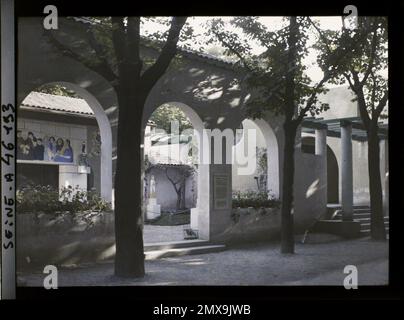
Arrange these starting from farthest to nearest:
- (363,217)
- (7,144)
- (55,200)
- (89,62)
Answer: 1. (363,217)
2. (55,200)
3. (89,62)
4. (7,144)

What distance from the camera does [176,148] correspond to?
17.1 metres

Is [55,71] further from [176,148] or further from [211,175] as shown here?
[176,148]

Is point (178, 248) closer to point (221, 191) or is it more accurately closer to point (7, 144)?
point (221, 191)

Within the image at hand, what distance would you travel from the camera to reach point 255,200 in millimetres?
10266

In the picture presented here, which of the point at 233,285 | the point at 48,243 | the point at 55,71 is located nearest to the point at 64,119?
the point at 55,71

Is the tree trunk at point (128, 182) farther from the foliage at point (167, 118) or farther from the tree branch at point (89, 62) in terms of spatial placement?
the foliage at point (167, 118)

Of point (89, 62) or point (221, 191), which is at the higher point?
point (89, 62)

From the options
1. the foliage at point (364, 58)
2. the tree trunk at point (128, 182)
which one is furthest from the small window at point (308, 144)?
the tree trunk at point (128, 182)

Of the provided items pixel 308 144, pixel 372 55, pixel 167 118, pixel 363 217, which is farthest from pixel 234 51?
pixel 167 118

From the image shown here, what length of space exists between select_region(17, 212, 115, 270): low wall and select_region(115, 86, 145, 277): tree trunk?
1.51 feet

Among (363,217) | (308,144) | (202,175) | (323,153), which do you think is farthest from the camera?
(308,144)

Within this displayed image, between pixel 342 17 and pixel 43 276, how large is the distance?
5.31 metres

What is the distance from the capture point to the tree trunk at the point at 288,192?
837cm

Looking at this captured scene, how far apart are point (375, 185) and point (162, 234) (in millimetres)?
4313
